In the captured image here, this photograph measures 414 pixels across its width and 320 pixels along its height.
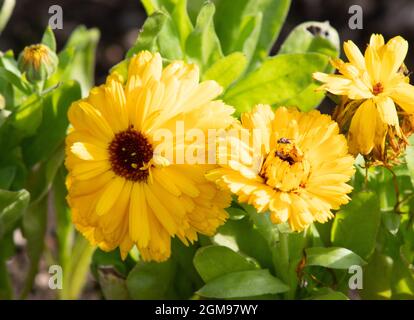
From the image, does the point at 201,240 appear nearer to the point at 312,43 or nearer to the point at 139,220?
the point at 139,220

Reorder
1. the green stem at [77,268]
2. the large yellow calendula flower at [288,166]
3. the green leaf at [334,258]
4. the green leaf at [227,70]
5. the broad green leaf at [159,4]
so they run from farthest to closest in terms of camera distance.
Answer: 1. the green stem at [77,268]
2. the broad green leaf at [159,4]
3. the green leaf at [227,70]
4. the green leaf at [334,258]
5. the large yellow calendula flower at [288,166]

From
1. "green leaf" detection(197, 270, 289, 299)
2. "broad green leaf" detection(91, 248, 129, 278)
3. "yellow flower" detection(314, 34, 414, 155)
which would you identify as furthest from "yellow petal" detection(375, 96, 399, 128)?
"broad green leaf" detection(91, 248, 129, 278)

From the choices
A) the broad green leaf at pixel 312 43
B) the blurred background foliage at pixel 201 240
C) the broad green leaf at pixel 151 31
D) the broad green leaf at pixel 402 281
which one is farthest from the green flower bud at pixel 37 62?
the broad green leaf at pixel 402 281

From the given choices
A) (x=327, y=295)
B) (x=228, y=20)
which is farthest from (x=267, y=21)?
(x=327, y=295)

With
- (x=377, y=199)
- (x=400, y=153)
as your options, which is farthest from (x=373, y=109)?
(x=377, y=199)

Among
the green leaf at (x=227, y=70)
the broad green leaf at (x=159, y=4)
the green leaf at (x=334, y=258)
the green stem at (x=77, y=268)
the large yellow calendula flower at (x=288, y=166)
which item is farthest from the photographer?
the green stem at (x=77, y=268)

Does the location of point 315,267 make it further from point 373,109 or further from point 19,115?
point 19,115

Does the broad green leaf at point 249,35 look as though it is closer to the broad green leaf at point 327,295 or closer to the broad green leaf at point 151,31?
the broad green leaf at point 151,31
